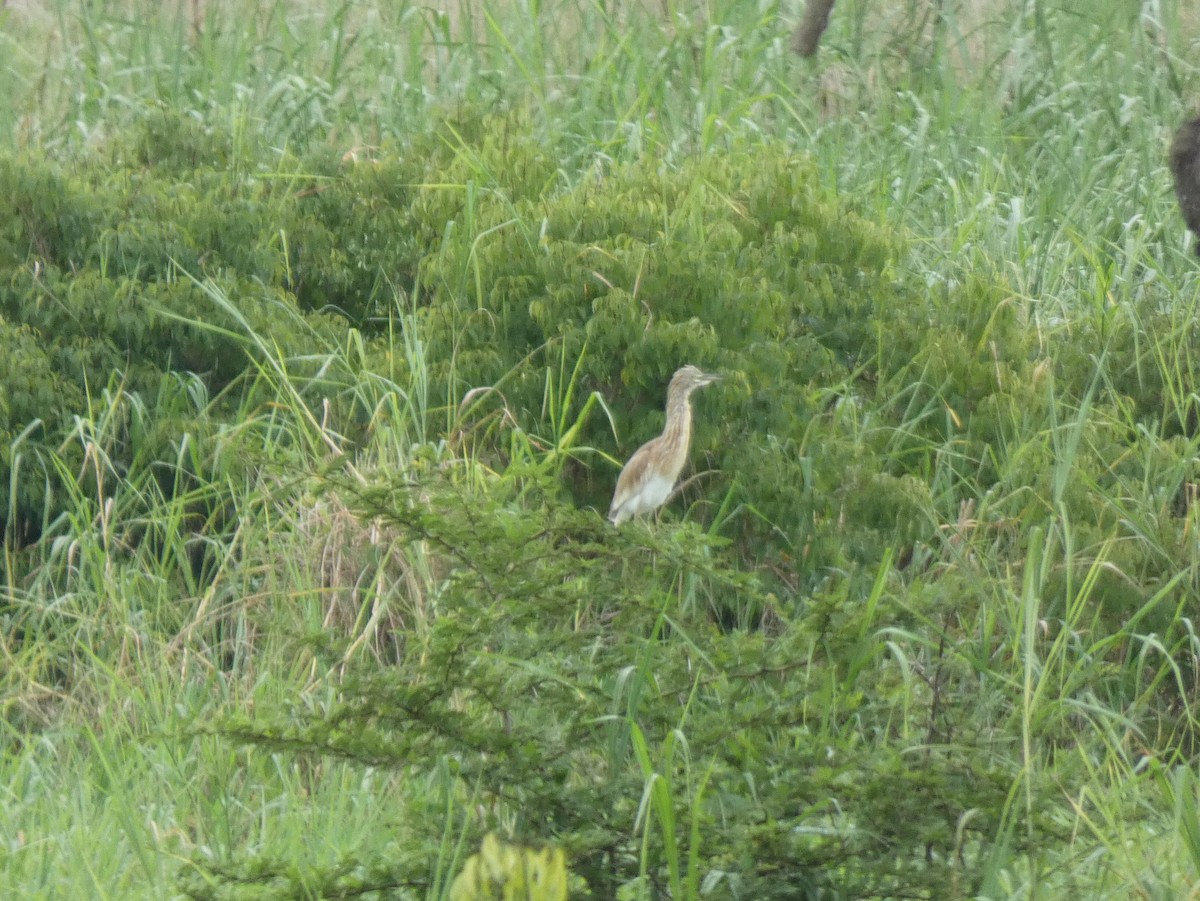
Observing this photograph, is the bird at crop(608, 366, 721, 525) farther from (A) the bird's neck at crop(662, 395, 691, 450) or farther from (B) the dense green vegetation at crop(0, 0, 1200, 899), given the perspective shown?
(B) the dense green vegetation at crop(0, 0, 1200, 899)

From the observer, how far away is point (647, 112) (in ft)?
28.9

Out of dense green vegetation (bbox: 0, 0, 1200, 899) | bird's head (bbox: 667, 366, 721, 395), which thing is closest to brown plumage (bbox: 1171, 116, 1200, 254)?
dense green vegetation (bbox: 0, 0, 1200, 899)

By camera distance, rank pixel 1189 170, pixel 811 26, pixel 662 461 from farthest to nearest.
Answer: pixel 811 26
pixel 662 461
pixel 1189 170

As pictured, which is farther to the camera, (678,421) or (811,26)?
(811,26)

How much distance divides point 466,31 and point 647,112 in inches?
49.4

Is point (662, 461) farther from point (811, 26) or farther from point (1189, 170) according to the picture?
point (811, 26)

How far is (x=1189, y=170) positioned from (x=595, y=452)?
2523 mm

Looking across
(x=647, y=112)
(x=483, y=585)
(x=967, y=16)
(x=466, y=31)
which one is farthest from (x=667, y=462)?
(x=967, y=16)

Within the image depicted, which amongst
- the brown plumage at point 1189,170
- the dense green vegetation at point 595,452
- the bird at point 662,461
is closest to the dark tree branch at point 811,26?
the dense green vegetation at point 595,452

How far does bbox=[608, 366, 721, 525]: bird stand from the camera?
235 inches

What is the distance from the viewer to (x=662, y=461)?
6.04 m

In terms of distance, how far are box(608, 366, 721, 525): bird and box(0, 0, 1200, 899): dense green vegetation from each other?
0.19 m

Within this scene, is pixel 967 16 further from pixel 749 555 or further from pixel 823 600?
pixel 823 600

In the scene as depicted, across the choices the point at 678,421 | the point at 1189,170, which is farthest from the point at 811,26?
the point at 1189,170
